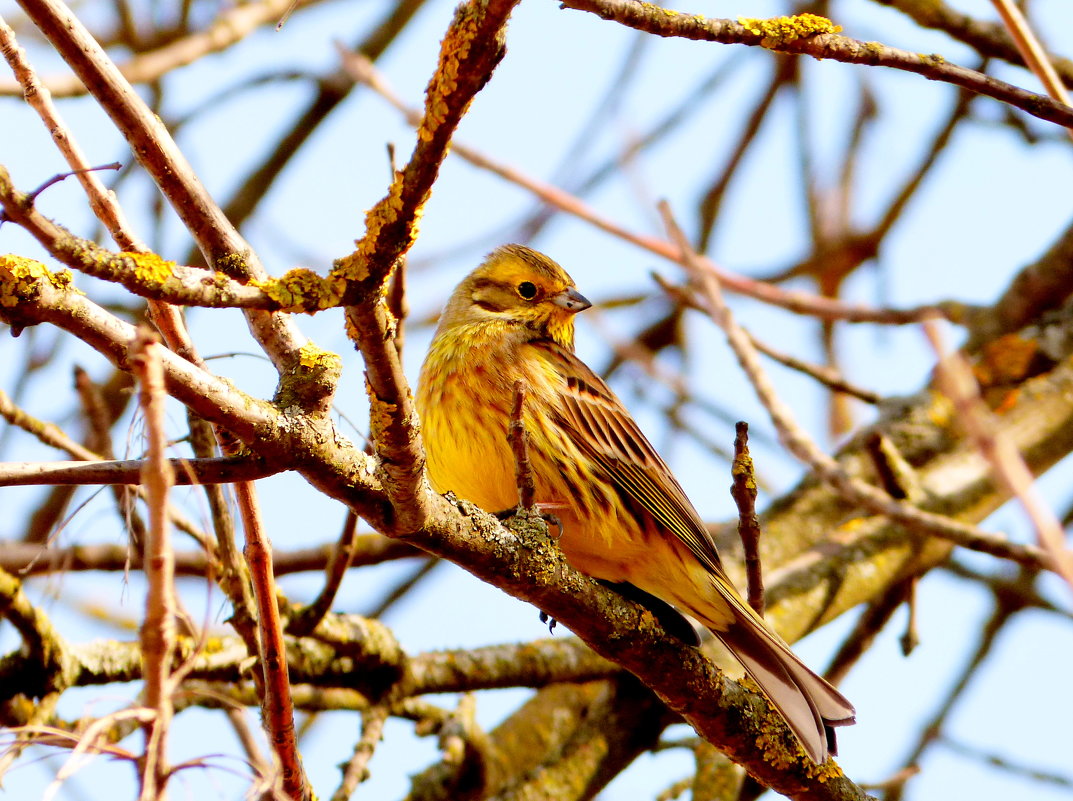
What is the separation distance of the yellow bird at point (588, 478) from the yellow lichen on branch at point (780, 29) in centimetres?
191

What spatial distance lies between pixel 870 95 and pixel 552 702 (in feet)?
14.0

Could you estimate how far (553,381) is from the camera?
4.57 m

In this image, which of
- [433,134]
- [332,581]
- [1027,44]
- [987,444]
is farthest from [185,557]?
[987,444]

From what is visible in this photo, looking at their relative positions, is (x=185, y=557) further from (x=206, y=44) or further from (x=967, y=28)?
(x=967, y=28)

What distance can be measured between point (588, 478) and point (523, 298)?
1.30 meters

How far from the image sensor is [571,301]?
521 cm

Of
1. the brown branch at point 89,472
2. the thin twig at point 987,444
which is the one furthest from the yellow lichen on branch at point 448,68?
the thin twig at point 987,444

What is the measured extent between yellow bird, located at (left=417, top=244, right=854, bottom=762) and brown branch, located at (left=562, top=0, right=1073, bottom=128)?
1.81m

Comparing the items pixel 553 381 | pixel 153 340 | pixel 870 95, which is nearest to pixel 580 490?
pixel 553 381

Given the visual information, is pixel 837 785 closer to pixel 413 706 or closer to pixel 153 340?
pixel 413 706

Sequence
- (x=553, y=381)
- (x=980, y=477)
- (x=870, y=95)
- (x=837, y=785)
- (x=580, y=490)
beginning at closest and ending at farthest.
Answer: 1. (x=837, y=785)
2. (x=580, y=490)
3. (x=553, y=381)
4. (x=980, y=477)
5. (x=870, y=95)

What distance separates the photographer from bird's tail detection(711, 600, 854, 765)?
3.27 metres

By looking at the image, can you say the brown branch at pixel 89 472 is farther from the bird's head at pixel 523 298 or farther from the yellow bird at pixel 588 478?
the bird's head at pixel 523 298

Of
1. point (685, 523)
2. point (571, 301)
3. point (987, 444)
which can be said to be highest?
point (571, 301)
